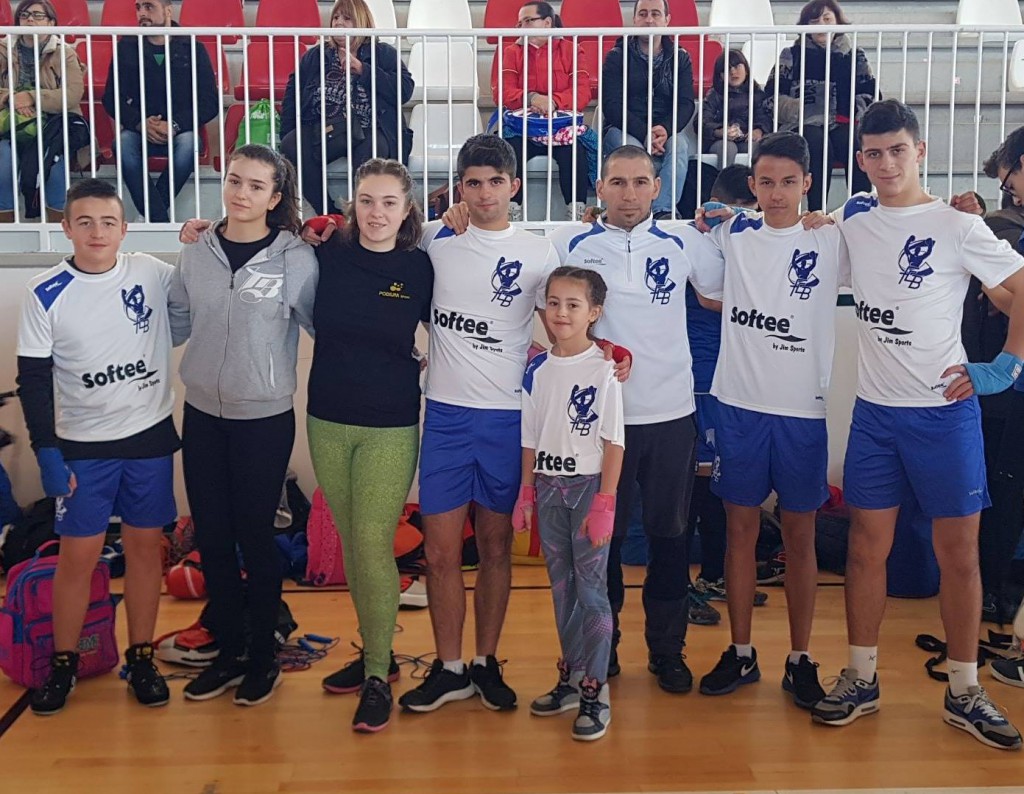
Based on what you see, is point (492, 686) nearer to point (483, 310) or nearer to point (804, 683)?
point (804, 683)

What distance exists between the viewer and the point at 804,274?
2930 millimetres

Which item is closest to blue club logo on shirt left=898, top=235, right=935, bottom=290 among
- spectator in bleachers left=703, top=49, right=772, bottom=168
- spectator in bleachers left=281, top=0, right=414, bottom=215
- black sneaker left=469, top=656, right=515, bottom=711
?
black sneaker left=469, top=656, right=515, bottom=711

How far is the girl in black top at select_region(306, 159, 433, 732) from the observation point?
2.82 metres

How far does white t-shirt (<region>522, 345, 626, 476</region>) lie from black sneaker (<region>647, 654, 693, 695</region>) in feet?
2.29

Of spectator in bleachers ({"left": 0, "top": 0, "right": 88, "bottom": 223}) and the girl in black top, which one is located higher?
spectator in bleachers ({"left": 0, "top": 0, "right": 88, "bottom": 223})

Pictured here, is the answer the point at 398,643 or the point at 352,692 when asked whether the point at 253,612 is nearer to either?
the point at 352,692

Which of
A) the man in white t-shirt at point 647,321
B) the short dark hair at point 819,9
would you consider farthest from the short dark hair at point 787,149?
the short dark hair at point 819,9

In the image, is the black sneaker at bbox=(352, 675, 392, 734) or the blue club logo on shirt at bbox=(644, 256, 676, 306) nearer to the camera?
the black sneaker at bbox=(352, 675, 392, 734)

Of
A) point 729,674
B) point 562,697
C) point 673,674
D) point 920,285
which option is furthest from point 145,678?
point 920,285

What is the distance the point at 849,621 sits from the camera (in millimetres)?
2965

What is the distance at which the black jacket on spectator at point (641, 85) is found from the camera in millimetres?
5297

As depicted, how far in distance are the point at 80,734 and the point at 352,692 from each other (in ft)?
2.35

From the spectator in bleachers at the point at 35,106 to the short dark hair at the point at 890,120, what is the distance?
3.80 meters

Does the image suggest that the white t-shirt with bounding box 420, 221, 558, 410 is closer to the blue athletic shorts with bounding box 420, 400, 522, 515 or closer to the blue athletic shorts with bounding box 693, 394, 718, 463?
the blue athletic shorts with bounding box 420, 400, 522, 515
